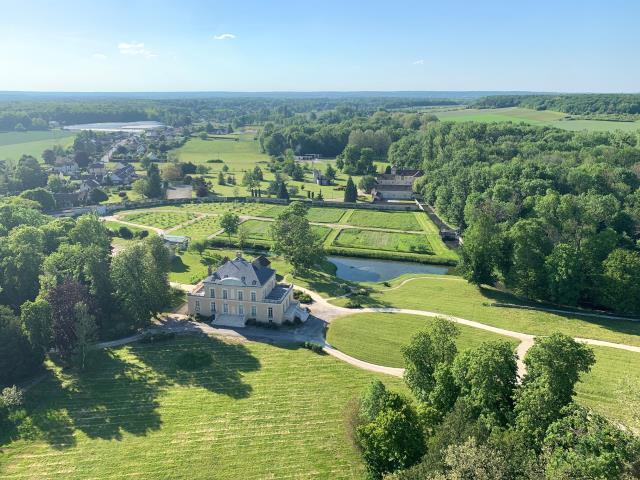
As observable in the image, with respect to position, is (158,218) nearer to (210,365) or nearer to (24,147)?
(210,365)

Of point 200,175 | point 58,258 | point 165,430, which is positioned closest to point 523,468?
point 165,430

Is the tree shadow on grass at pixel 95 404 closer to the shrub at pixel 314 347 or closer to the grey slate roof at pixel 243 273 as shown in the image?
the grey slate roof at pixel 243 273

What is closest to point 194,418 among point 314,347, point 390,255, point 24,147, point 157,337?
point 314,347

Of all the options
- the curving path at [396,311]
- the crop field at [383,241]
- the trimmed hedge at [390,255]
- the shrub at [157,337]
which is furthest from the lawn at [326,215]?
the shrub at [157,337]

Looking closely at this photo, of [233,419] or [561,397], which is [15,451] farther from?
[561,397]

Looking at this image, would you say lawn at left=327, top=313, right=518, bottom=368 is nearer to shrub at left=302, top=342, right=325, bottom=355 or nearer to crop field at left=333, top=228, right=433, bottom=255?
shrub at left=302, top=342, right=325, bottom=355

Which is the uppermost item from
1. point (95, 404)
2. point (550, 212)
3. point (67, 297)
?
point (550, 212)

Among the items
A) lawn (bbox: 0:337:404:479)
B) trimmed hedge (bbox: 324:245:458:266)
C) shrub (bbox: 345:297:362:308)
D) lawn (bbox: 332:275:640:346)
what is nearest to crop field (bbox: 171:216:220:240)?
trimmed hedge (bbox: 324:245:458:266)
